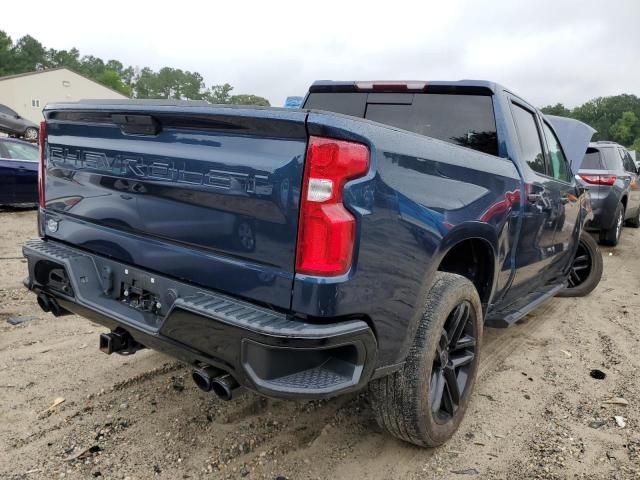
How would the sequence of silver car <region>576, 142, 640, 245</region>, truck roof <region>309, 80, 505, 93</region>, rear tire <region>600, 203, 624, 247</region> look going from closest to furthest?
truck roof <region>309, 80, 505, 93</region>, silver car <region>576, 142, 640, 245</region>, rear tire <region>600, 203, 624, 247</region>

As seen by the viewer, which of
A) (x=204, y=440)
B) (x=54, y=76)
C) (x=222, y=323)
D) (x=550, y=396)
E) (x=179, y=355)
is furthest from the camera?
(x=54, y=76)

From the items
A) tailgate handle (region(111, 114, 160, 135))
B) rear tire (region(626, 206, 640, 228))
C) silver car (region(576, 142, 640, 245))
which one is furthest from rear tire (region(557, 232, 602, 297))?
rear tire (region(626, 206, 640, 228))

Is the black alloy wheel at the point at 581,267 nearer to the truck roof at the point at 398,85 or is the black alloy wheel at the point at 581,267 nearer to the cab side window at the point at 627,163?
the truck roof at the point at 398,85

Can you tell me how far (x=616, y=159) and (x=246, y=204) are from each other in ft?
28.9

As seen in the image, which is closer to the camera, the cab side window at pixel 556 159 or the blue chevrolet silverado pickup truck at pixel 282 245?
the blue chevrolet silverado pickup truck at pixel 282 245

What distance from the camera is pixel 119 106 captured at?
2.41 metres

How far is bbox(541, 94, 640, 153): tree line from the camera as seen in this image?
96062mm

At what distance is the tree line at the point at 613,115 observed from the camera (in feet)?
315

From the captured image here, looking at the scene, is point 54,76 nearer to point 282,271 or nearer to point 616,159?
point 616,159

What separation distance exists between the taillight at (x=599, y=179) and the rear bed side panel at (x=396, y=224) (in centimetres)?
683

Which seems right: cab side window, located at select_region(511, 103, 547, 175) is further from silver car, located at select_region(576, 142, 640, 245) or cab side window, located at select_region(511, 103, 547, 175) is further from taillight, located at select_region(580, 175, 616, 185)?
taillight, located at select_region(580, 175, 616, 185)

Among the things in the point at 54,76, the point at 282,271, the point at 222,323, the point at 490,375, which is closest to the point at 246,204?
the point at 282,271

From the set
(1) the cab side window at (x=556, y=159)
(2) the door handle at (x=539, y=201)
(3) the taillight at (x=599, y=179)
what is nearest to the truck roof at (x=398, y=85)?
(2) the door handle at (x=539, y=201)

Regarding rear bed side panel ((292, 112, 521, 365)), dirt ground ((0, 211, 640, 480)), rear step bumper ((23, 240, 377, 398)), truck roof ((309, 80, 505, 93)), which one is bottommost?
dirt ground ((0, 211, 640, 480))
